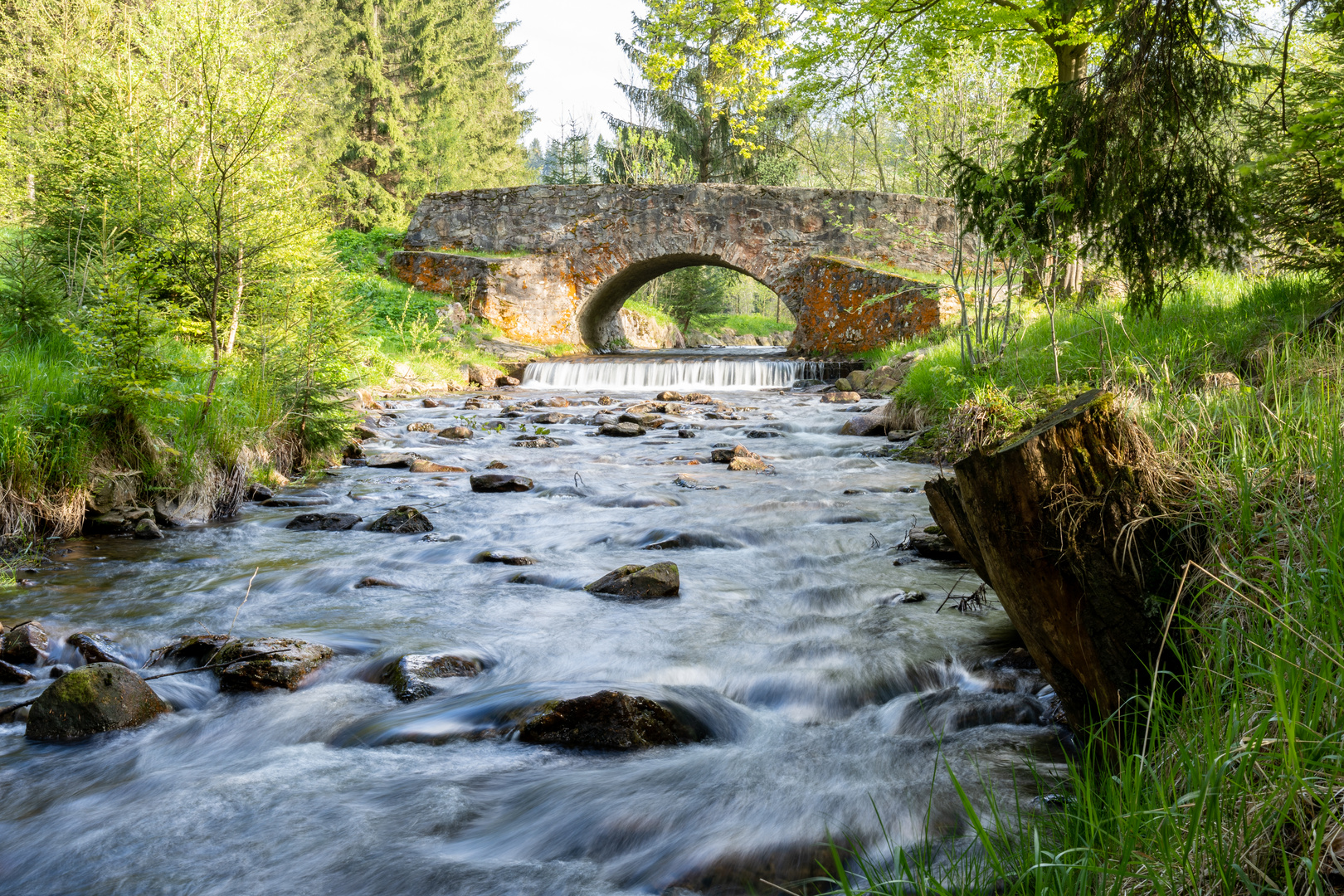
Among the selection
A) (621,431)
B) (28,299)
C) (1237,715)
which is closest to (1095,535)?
(1237,715)

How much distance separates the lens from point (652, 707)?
2727 mm

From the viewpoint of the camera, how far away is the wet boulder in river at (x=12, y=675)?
292cm

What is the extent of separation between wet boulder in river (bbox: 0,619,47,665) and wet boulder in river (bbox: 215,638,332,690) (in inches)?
26.0

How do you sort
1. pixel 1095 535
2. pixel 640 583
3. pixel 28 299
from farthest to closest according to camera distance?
pixel 28 299 → pixel 640 583 → pixel 1095 535

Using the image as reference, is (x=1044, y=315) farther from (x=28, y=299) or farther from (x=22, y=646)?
(x=28, y=299)

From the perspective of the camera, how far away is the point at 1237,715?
4.84 ft

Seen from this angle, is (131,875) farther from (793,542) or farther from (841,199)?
(841,199)

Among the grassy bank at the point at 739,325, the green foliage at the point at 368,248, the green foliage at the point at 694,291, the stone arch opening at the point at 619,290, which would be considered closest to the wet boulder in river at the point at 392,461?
the stone arch opening at the point at 619,290

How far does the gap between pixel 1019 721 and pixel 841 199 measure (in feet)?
50.3

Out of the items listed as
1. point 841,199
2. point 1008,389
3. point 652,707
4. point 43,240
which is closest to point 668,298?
point 841,199

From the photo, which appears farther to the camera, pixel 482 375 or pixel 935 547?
pixel 482 375

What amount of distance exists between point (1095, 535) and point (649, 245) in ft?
52.1

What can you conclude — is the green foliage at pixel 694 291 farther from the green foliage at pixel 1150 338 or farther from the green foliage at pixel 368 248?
the green foliage at pixel 1150 338

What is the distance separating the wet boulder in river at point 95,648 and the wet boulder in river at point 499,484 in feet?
11.4
